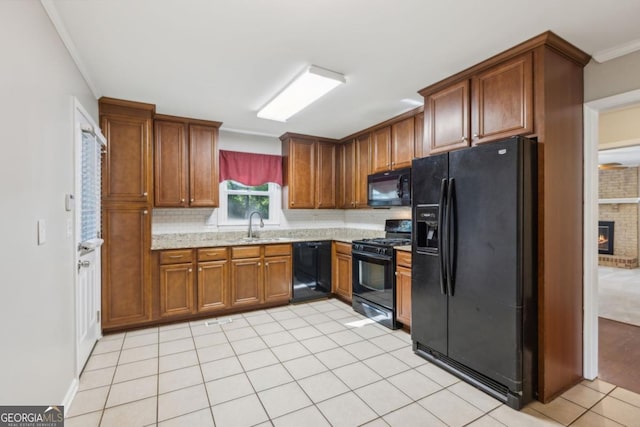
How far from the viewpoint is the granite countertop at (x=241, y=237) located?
12.5 feet

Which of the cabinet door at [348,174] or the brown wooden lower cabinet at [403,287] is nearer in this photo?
the brown wooden lower cabinet at [403,287]

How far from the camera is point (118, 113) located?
10.5 ft

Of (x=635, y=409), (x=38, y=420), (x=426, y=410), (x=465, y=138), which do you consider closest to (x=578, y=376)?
(x=635, y=409)

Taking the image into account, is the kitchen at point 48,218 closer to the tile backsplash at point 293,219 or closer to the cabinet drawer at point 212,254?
the cabinet drawer at point 212,254

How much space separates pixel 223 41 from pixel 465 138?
6.51ft

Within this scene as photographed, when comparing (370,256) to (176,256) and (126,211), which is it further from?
(126,211)

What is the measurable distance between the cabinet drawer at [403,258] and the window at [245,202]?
2156 mm

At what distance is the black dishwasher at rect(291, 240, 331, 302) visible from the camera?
4203 millimetres

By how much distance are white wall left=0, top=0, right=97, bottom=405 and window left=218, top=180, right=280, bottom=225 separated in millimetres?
2258

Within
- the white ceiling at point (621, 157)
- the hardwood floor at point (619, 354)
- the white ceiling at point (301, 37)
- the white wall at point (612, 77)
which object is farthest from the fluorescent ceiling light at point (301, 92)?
the white ceiling at point (621, 157)

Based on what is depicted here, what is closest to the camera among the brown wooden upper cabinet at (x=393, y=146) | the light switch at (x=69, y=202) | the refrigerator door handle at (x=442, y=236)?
the light switch at (x=69, y=202)

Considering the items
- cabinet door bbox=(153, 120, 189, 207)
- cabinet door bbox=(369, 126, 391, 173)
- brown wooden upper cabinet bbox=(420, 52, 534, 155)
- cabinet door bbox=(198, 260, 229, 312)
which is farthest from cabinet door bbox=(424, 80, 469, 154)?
cabinet door bbox=(153, 120, 189, 207)

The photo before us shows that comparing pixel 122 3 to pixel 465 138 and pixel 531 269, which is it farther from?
pixel 531 269

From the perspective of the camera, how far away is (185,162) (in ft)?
12.3
